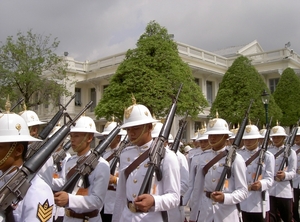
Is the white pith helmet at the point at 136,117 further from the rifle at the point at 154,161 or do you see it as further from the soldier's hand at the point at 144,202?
the soldier's hand at the point at 144,202

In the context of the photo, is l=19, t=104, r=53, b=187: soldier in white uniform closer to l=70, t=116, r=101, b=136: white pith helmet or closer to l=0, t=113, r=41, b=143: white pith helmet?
l=70, t=116, r=101, b=136: white pith helmet

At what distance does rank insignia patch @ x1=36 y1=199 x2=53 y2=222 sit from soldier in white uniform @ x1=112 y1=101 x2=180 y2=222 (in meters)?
1.12

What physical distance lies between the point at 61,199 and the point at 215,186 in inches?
84.4

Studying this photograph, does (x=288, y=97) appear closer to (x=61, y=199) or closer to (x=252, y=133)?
(x=252, y=133)

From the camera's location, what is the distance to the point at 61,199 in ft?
12.2

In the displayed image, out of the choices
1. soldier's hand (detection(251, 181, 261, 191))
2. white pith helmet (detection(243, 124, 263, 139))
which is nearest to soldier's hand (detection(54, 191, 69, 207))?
soldier's hand (detection(251, 181, 261, 191))

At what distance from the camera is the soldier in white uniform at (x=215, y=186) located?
463 centimetres

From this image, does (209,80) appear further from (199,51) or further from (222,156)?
(222,156)

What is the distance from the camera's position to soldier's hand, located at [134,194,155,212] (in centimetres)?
344

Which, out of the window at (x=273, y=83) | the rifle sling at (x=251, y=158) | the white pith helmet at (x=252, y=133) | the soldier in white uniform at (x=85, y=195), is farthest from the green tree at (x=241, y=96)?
the soldier in white uniform at (x=85, y=195)

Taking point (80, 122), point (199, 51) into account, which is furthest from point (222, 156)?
point (199, 51)

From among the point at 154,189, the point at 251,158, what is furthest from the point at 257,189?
the point at 154,189

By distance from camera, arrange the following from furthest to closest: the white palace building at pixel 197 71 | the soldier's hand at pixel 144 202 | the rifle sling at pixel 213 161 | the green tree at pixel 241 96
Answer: the white palace building at pixel 197 71
the green tree at pixel 241 96
the rifle sling at pixel 213 161
the soldier's hand at pixel 144 202

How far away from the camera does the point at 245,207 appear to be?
6359 mm
